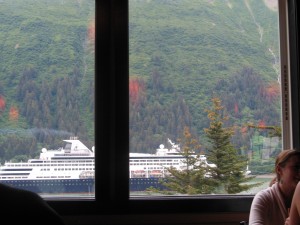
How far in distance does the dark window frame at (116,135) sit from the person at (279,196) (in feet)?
1.43

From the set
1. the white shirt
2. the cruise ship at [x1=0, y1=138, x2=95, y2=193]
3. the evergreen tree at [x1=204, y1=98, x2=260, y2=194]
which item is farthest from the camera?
the evergreen tree at [x1=204, y1=98, x2=260, y2=194]

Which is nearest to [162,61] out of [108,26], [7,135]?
[108,26]

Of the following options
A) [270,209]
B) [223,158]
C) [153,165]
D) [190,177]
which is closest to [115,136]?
[153,165]

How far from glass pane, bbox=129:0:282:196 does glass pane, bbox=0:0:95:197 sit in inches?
12.4

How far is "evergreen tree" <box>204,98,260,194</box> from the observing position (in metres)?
3.15

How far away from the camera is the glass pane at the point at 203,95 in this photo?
3137 mm

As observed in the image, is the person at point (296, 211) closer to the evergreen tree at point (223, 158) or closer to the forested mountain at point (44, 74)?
the evergreen tree at point (223, 158)

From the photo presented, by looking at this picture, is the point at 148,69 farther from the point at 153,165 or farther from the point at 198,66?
the point at 153,165

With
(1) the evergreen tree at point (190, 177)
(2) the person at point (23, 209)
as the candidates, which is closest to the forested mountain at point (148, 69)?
(1) the evergreen tree at point (190, 177)

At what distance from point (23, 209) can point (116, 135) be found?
69.9 inches

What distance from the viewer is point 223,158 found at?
3158mm

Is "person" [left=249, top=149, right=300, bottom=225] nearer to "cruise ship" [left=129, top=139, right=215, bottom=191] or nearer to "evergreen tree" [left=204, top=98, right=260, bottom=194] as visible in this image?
"evergreen tree" [left=204, top=98, right=260, bottom=194]

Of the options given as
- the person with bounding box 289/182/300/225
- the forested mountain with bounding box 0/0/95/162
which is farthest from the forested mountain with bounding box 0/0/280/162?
the person with bounding box 289/182/300/225

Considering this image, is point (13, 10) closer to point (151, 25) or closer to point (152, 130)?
point (151, 25)
